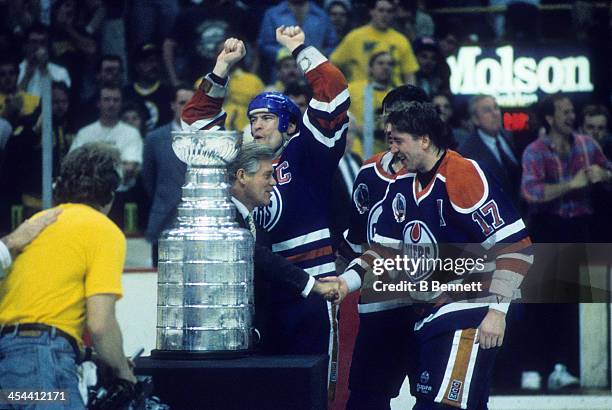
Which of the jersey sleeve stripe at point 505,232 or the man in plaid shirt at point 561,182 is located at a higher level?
the man in plaid shirt at point 561,182

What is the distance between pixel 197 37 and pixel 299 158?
9.88 ft

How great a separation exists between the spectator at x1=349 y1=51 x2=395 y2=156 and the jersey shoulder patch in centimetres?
229

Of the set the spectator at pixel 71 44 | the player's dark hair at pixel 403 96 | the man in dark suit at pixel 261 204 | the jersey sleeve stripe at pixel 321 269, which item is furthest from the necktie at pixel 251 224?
the spectator at pixel 71 44

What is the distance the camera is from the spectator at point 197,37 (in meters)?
7.89

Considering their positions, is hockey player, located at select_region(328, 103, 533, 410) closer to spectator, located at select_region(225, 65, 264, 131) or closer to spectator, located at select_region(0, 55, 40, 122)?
spectator, located at select_region(225, 65, 264, 131)

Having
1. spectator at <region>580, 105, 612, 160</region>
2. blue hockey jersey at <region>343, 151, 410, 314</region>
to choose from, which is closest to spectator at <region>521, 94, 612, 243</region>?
spectator at <region>580, 105, 612, 160</region>

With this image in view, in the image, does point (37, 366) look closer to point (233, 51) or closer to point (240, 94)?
point (233, 51)

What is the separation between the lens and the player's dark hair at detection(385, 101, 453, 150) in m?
4.62

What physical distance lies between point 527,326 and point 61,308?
375cm

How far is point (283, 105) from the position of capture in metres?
5.10

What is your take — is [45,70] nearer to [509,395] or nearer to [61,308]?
A: [509,395]

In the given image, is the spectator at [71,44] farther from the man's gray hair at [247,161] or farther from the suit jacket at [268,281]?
the man's gray hair at [247,161]

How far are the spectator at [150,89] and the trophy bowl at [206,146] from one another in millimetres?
3319

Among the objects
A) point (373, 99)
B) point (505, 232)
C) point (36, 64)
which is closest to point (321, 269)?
point (505, 232)
